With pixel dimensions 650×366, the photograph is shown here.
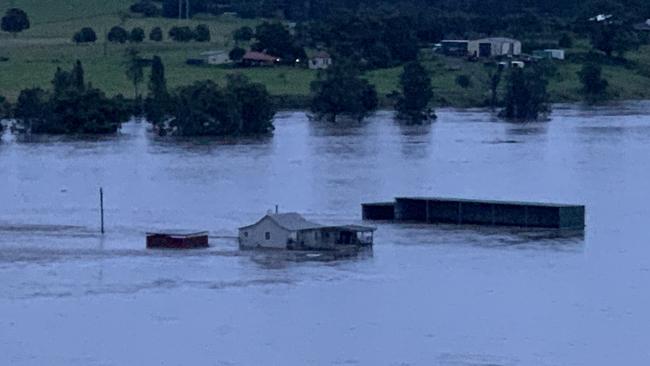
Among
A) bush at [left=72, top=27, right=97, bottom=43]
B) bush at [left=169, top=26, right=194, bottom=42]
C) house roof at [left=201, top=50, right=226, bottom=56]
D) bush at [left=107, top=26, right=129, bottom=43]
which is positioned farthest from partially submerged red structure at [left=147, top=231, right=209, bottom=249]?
bush at [left=169, top=26, right=194, bottom=42]

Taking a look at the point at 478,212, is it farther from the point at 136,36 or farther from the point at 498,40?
the point at 498,40

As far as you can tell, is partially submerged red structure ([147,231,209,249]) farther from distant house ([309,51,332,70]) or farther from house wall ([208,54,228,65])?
distant house ([309,51,332,70])

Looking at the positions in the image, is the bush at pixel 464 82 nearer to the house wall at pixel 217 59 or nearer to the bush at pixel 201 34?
the house wall at pixel 217 59

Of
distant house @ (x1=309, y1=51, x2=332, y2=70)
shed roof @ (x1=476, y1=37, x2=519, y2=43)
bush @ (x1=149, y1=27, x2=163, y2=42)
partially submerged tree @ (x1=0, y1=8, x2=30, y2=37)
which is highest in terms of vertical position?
partially submerged tree @ (x1=0, y1=8, x2=30, y2=37)

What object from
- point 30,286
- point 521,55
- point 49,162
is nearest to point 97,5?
Result: point 521,55

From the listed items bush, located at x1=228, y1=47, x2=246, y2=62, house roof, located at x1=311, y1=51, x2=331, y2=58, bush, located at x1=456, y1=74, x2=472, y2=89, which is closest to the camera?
bush, located at x1=228, y1=47, x2=246, y2=62

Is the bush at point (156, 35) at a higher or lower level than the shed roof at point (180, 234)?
higher

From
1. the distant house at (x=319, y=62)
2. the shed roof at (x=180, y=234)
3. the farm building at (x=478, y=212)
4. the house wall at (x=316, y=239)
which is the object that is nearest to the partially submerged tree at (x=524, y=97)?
the distant house at (x=319, y=62)
